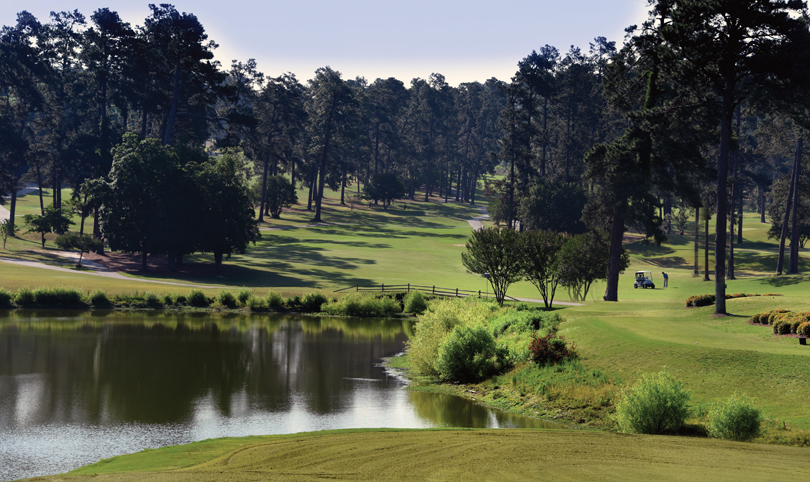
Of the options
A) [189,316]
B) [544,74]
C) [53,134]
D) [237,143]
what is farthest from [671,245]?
[53,134]

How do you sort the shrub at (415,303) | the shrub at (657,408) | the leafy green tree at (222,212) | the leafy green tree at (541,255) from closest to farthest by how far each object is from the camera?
the shrub at (657,408), the leafy green tree at (541,255), the shrub at (415,303), the leafy green tree at (222,212)

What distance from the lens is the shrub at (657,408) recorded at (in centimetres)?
2017

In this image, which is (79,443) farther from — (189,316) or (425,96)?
(425,96)

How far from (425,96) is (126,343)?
13685 centimetres

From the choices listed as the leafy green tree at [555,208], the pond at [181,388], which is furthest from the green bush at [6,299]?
the leafy green tree at [555,208]

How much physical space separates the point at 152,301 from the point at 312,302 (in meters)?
12.4

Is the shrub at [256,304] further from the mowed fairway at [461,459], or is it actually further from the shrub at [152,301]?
the mowed fairway at [461,459]

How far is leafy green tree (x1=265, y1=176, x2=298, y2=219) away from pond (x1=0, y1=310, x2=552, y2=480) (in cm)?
6855

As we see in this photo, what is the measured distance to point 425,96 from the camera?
550 feet

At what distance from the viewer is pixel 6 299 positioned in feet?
169

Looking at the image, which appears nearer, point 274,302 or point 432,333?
point 432,333

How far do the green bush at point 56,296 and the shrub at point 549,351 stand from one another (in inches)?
1522

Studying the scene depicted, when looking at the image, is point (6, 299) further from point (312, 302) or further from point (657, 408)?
point (657, 408)

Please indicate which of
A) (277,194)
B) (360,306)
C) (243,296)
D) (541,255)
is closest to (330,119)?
(277,194)
